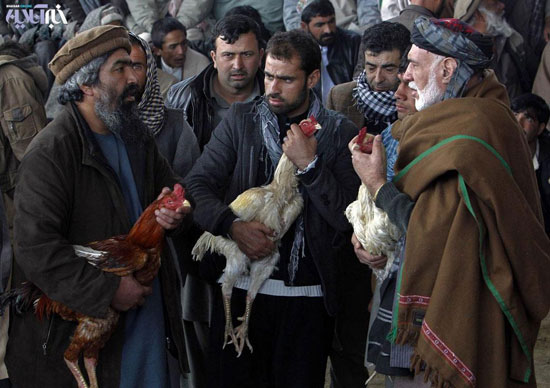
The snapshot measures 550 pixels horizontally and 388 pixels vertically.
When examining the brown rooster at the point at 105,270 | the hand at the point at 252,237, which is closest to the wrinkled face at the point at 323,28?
the hand at the point at 252,237

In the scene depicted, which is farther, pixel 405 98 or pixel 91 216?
pixel 405 98

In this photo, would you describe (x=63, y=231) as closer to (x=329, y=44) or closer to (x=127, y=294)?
(x=127, y=294)

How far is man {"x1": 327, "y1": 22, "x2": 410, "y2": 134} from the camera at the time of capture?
15.7 ft

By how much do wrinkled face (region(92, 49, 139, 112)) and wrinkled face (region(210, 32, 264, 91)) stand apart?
137cm

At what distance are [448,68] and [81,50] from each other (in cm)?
172

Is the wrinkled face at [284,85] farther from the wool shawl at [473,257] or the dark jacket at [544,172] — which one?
the dark jacket at [544,172]

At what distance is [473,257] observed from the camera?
2975 millimetres

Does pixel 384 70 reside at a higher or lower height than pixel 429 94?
lower

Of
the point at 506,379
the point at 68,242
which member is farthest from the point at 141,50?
the point at 506,379

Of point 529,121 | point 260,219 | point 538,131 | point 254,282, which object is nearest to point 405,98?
point 260,219

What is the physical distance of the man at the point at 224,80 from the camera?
4992mm

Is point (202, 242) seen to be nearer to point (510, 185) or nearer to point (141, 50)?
point (141, 50)

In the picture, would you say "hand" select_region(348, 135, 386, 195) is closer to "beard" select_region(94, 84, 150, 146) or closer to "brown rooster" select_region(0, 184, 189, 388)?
"brown rooster" select_region(0, 184, 189, 388)

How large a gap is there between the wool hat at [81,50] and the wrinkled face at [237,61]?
1486 mm
